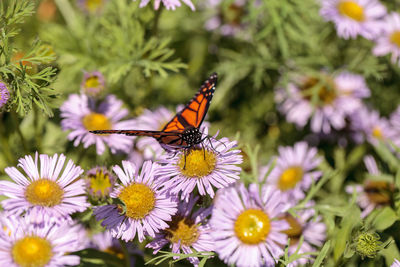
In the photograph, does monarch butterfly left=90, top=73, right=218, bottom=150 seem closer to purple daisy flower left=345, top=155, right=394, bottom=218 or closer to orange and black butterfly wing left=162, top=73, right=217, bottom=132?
orange and black butterfly wing left=162, top=73, right=217, bottom=132

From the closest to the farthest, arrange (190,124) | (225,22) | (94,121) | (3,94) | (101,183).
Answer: (3,94) → (101,183) → (190,124) → (94,121) → (225,22)

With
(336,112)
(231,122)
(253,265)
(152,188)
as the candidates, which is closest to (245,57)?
(231,122)

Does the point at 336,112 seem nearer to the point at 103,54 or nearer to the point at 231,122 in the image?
the point at 231,122

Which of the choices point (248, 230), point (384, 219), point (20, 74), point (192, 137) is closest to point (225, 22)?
point (192, 137)

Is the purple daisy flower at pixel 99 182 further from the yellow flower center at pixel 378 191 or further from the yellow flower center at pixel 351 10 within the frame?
the yellow flower center at pixel 351 10

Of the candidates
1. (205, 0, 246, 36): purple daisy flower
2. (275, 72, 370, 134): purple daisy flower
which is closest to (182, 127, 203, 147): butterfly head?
(275, 72, 370, 134): purple daisy flower

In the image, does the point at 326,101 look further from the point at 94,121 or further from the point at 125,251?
the point at 125,251
